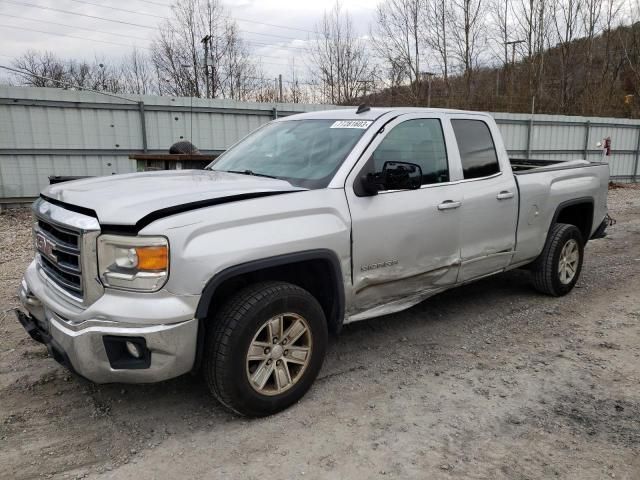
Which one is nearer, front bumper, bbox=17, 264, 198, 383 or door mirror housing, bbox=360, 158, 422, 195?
front bumper, bbox=17, 264, 198, 383

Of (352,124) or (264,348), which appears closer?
(264,348)

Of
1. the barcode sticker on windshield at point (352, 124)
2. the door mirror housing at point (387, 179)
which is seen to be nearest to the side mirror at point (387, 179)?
the door mirror housing at point (387, 179)

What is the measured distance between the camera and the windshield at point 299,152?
11.7 feet

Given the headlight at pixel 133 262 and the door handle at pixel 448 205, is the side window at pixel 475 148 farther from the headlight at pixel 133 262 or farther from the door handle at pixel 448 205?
the headlight at pixel 133 262

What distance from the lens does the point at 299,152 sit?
3879 mm

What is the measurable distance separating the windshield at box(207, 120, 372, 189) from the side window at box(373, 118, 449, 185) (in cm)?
23

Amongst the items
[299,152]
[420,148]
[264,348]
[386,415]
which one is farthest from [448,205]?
[264,348]

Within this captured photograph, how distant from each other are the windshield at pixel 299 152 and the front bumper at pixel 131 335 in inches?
48.1

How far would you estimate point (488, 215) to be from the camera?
4.43m

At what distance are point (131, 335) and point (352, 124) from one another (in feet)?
7.27

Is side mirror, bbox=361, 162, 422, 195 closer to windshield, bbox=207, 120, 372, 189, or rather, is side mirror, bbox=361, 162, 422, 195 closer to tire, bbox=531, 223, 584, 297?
windshield, bbox=207, 120, 372, 189

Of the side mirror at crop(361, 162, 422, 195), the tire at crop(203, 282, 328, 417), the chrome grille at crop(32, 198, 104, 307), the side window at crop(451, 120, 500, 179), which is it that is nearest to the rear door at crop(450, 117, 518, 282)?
the side window at crop(451, 120, 500, 179)

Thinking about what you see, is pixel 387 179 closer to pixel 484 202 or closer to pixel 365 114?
pixel 365 114

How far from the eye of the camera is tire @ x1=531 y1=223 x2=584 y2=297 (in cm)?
528
